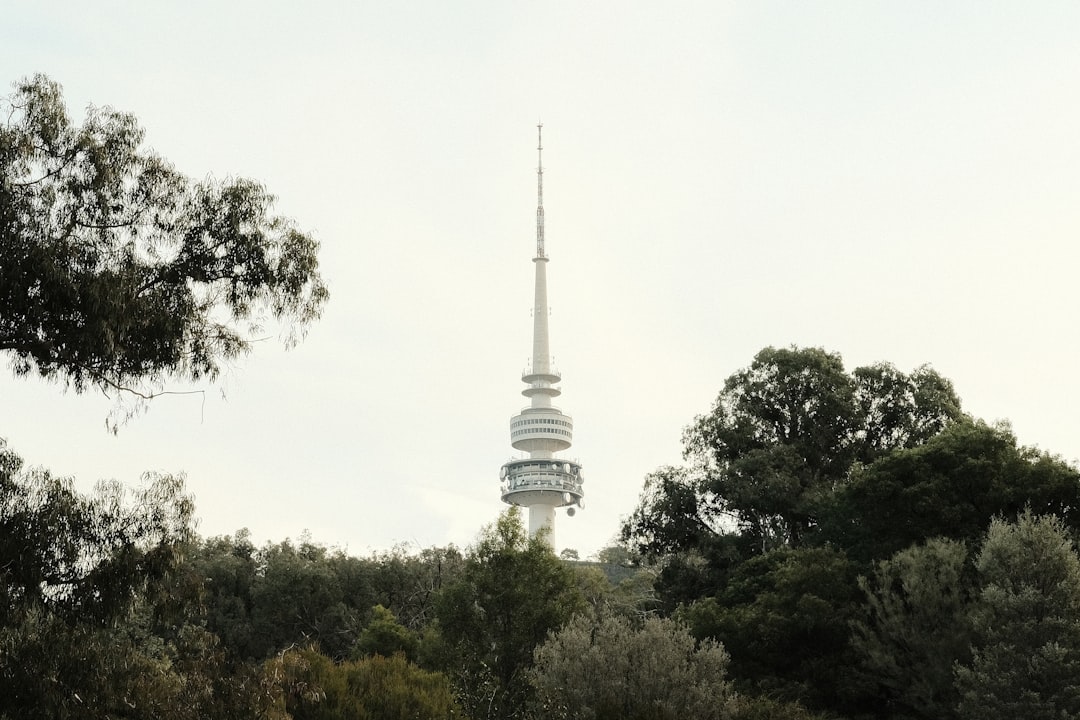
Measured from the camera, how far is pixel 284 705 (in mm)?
21500

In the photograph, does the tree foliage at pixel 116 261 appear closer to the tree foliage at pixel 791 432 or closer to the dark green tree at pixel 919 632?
the dark green tree at pixel 919 632

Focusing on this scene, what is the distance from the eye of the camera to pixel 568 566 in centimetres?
4175

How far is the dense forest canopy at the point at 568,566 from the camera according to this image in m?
19.7

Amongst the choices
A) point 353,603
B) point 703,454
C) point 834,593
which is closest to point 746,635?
point 834,593

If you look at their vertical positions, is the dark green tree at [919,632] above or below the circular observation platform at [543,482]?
below

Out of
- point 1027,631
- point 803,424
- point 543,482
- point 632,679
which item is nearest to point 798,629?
point 1027,631

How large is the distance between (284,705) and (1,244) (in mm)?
9227

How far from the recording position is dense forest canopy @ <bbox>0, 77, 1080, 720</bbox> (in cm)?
1966

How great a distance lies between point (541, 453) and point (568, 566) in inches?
4108

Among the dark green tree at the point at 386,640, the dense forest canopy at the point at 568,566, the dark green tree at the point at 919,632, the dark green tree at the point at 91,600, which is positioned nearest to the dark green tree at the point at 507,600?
the dense forest canopy at the point at 568,566

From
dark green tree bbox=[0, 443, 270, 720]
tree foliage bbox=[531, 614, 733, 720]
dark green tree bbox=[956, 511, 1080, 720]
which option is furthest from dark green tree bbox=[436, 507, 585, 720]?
dark green tree bbox=[0, 443, 270, 720]

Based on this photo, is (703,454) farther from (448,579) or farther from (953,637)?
(953,637)

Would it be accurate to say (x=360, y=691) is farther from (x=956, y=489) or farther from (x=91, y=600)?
(x=956, y=489)

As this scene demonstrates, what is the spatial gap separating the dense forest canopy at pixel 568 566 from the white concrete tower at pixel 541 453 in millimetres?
88877
